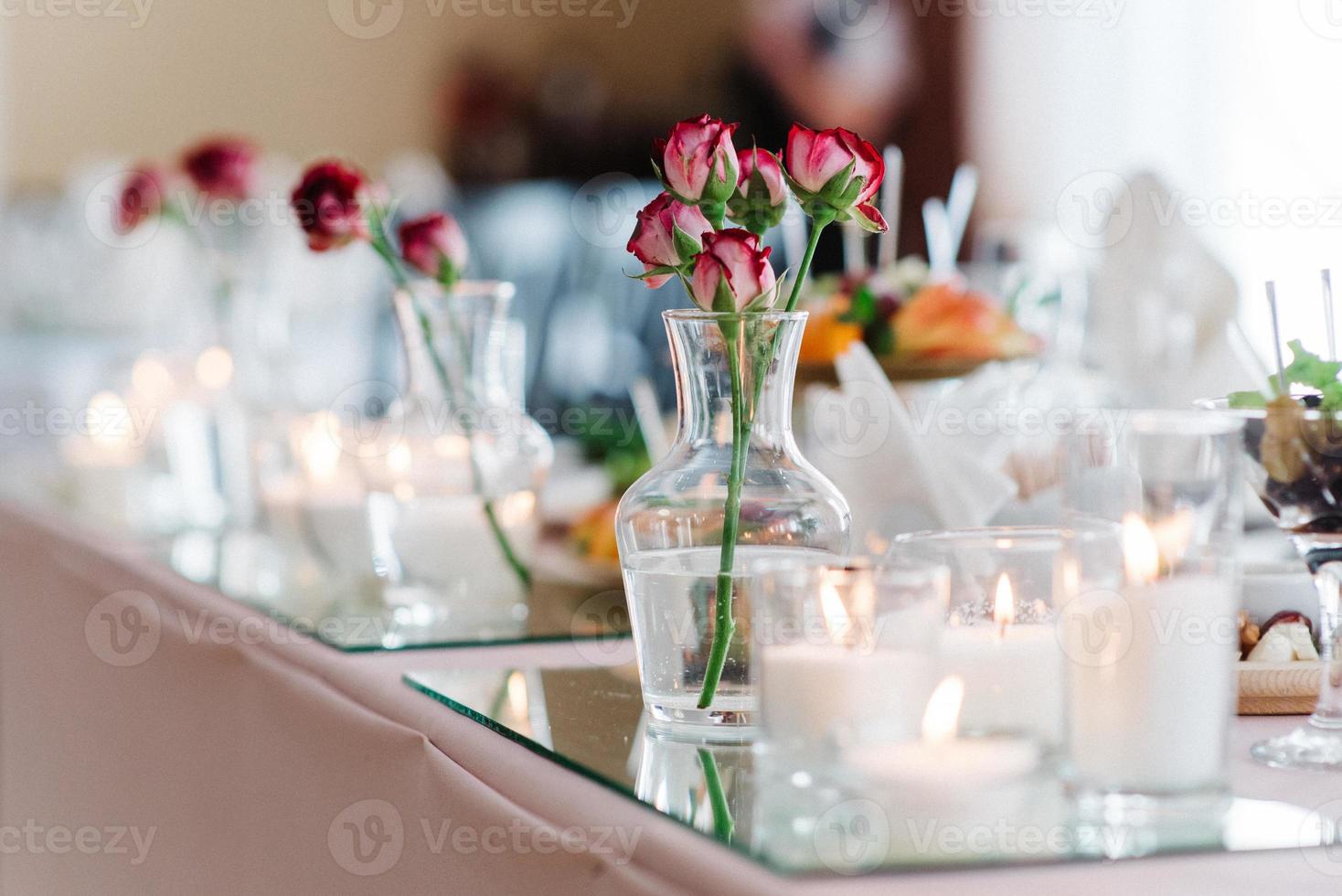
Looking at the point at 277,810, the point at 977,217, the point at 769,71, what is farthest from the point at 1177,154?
the point at 277,810

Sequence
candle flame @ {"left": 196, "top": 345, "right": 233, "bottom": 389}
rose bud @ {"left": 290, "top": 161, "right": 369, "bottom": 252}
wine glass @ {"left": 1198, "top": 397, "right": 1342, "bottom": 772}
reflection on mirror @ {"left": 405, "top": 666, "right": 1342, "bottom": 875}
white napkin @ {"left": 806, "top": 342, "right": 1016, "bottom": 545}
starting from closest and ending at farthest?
1. reflection on mirror @ {"left": 405, "top": 666, "right": 1342, "bottom": 875}
2. wine glass @ {"left": 1198, "top": 397, "right": 1342, "bottom": 772}
3. white napkin @ {"left": 806, "top": 342, "right": 1016, "bottom": 545}
4. rose bud @ {"left": 290, "top": 161, "right": 369, "bottom": 252}
5. candle flame @ {"left": 196, "top": 345, "right": 233, "bottom": 389}

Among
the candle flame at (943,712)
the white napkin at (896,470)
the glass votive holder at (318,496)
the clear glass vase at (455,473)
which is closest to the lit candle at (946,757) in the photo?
the candle flame at (943,712)

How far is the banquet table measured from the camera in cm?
50

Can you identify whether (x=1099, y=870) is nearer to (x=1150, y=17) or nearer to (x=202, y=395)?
(x=202, y=395)

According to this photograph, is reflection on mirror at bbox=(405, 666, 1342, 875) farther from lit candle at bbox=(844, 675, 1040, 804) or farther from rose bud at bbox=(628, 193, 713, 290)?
rose bud at bbox=(628, 193, 713, 290)

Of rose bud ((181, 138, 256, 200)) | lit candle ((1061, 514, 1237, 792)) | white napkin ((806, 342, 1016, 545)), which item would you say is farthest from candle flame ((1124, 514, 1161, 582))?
rose bud ((181, 138, 256, 200))

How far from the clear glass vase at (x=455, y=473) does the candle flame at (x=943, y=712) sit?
557mm

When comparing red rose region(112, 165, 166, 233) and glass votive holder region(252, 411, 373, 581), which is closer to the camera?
glass votive holder region(252, 411, 373, 581)

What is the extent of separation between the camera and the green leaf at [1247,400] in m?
0.65

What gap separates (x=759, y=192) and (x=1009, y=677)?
255mm

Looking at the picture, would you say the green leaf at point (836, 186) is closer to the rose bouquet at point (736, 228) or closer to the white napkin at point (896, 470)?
the rose bouquet at point (736, 228)

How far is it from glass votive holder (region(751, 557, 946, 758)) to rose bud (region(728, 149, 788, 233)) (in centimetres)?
20

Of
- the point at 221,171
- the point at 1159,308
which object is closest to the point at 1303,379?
the point at 1159,308

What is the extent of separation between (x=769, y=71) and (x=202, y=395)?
4625 millimetres
